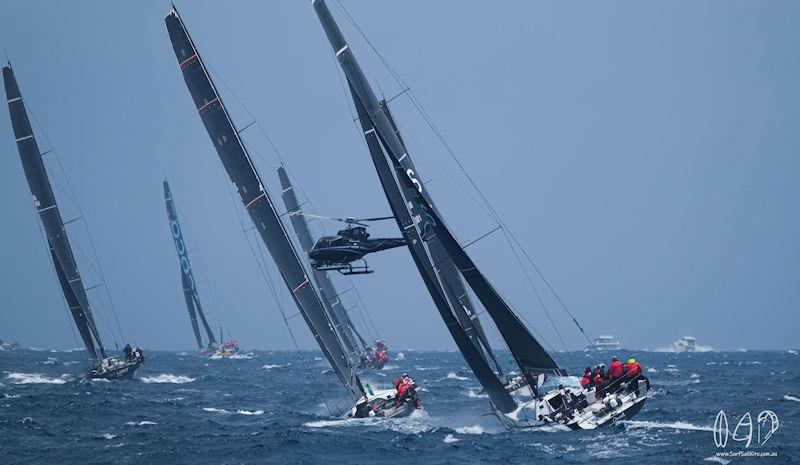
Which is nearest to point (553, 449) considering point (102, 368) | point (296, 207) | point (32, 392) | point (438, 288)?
point (438, 288)

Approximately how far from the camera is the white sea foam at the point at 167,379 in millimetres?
59938

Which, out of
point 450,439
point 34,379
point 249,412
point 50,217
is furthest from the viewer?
point 34,379

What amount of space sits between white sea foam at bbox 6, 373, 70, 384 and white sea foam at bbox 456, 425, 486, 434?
3255 cm

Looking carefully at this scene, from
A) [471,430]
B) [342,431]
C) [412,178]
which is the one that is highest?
[412,178]

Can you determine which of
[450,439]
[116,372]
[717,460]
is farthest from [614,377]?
[116,372]

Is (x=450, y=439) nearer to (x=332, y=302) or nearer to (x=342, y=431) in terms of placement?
(x=342, y=431)

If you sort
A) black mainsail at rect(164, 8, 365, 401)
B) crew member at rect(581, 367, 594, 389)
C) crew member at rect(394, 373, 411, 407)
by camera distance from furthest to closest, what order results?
black mainsail at rect(164, 8, 365, 401), crew member at rect(394, 373, 411, 407), crew member at rect(581, 367, 594, 389)

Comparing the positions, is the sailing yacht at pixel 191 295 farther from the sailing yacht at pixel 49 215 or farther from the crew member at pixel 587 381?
the crew member at pixel 587 381

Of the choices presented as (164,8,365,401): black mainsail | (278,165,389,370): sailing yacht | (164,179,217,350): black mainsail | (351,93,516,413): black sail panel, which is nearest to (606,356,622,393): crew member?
(351,93,516,413): black sail panel

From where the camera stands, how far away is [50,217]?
52.8 m

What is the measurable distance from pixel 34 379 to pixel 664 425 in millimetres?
43684

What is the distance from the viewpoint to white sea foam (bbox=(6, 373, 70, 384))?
55.0 metres

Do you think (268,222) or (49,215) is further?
(49,215)
